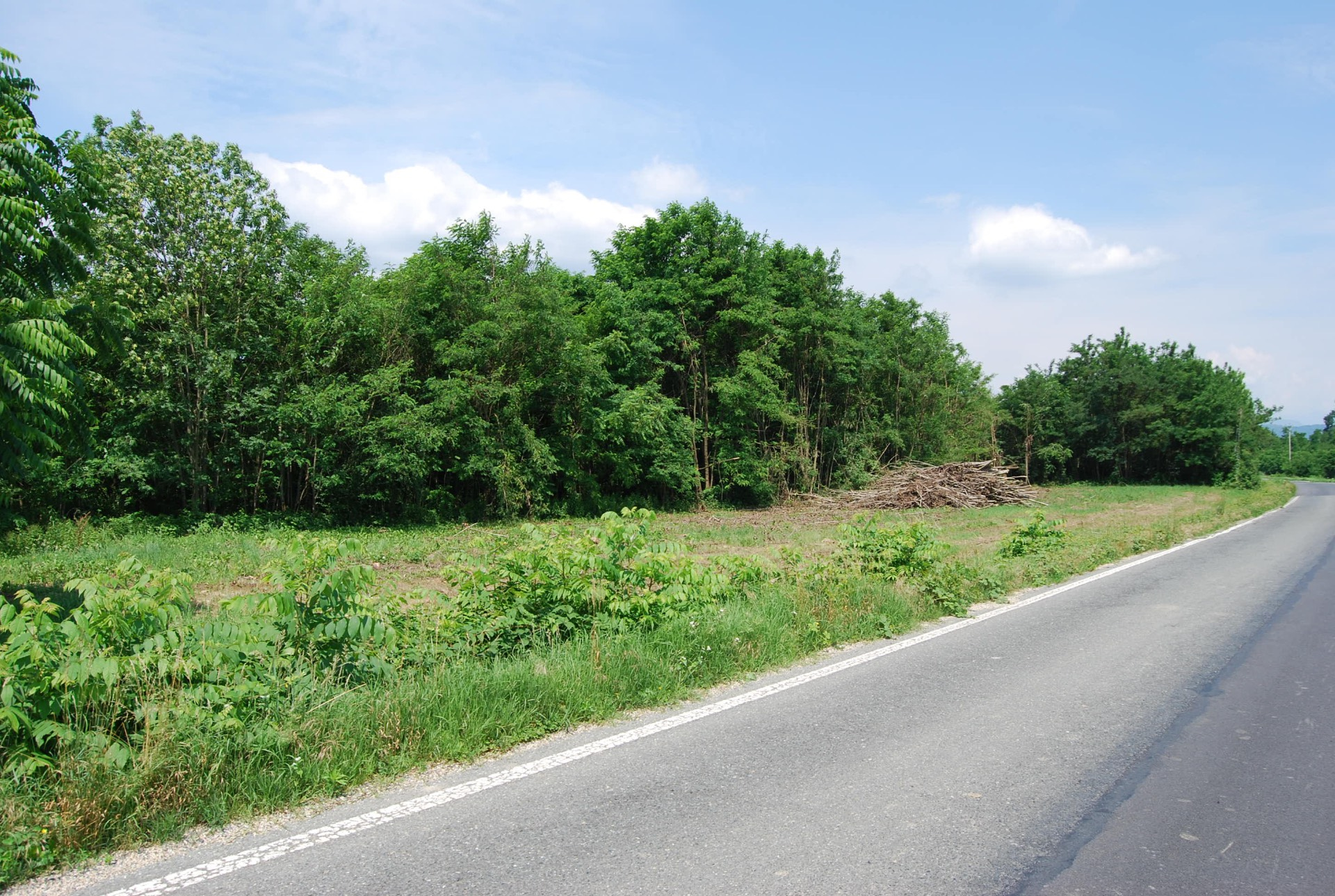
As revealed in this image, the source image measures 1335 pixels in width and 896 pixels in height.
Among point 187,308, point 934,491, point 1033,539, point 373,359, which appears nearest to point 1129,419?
point 934,491

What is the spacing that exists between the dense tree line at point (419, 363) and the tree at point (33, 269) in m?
1.13

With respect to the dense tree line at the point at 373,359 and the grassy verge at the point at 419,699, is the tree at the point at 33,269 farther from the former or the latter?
the grassy verge at the point at 419,699

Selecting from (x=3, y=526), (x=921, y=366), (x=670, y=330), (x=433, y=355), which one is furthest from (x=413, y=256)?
(x=921, y=366)

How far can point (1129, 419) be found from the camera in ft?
196

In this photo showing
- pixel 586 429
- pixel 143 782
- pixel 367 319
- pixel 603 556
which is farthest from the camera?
pixel 586 429

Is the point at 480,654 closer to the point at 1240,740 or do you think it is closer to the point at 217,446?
the point at 1240,740

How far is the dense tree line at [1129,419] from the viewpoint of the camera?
57844mm

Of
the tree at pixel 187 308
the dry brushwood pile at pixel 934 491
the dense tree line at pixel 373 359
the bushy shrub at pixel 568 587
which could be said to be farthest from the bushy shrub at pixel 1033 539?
the tree at pixel 187 308

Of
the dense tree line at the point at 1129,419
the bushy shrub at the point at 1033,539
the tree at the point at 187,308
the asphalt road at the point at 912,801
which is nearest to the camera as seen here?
the asphalt road at the point at 912,801

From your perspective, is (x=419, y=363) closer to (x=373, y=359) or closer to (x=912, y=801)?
(x=373, y=359)

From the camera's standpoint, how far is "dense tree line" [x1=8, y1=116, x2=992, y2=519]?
1859 centimetres

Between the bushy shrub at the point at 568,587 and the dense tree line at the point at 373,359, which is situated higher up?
the dense tree line at the point at 373,359

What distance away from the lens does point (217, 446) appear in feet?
66.8

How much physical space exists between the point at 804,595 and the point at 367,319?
57.7 ft
